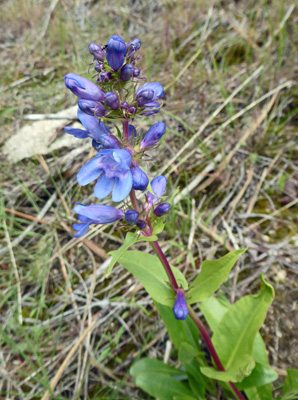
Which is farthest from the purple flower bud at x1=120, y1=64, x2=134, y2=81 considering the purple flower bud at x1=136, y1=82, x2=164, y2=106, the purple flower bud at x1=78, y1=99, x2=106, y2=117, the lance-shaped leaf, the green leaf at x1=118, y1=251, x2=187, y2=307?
the lance-shaped leaf

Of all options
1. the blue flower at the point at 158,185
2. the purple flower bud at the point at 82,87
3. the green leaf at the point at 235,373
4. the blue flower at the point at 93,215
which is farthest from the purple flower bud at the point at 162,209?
the green leaf at the point at 235,373

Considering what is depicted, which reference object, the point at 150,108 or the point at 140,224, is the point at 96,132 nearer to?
the point at 150,108

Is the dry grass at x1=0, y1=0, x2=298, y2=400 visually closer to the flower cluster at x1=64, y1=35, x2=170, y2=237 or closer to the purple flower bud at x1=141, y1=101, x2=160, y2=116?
the flower cluster at x1=64, y1=35, x2=170, y2=237

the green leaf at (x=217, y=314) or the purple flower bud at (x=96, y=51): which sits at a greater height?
the purple flower bud at (x=96, y=51)

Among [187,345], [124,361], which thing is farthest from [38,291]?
[187,345]

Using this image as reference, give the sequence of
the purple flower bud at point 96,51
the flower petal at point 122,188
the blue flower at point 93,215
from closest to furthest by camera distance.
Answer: the flower petal at point 122,188 → the purple flower bud at point 96,51 → the blue flower at point 93,215

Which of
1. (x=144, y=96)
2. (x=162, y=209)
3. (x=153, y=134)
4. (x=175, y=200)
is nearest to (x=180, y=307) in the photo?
(x=162, y=209)

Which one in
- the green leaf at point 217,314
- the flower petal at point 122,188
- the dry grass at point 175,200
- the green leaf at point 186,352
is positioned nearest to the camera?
the flower petal at point 122,188

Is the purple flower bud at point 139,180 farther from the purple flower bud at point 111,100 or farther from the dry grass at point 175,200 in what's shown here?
the dry grass at point 175,200
